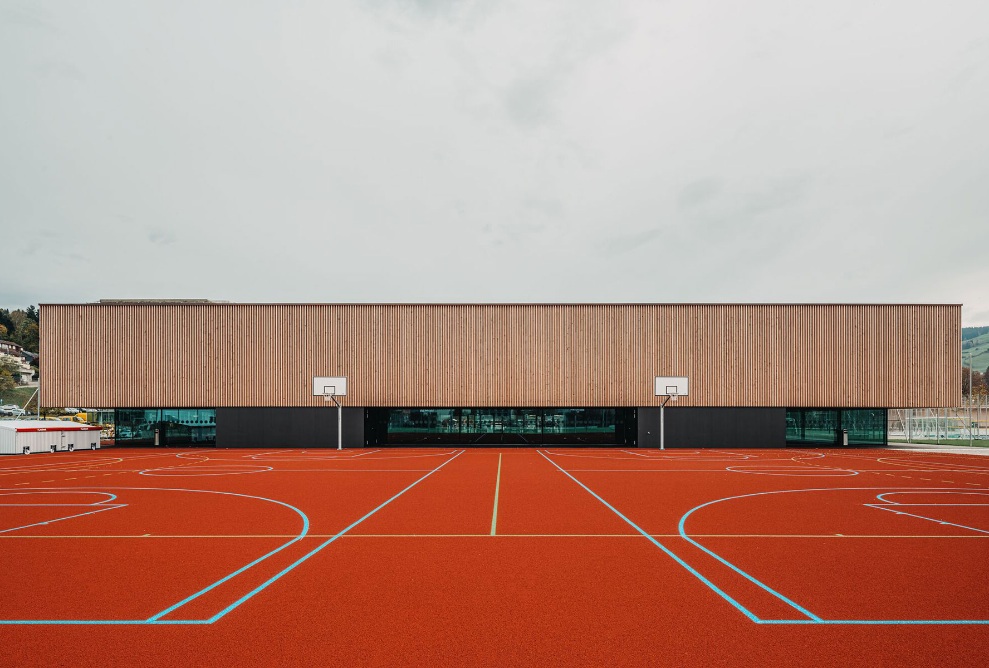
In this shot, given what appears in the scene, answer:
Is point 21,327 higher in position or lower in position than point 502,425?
higher

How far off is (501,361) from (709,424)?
502 inches

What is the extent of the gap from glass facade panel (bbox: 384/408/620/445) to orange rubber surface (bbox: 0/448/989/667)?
27.9 meters

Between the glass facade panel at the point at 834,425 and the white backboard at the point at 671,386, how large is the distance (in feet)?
27.6

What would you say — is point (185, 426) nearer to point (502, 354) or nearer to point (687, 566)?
point (502, 354)

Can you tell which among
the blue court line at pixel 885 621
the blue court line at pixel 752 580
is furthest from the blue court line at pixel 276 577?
the blue court line at pixel 752 580

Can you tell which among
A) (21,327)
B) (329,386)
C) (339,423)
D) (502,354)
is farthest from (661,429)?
(21,327)

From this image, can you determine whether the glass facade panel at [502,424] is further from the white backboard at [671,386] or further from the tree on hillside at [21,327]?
the tree on hillside at [21,327]

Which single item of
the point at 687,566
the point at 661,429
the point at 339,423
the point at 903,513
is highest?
the point at 687,566

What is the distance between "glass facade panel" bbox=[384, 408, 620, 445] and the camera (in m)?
43.8

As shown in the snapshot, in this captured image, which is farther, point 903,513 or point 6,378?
point 6,378

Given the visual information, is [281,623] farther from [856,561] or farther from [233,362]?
[233,362]

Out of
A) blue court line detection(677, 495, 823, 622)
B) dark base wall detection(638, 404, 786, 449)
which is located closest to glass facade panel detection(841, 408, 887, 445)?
dark base wall detection(638, 404, 786, 449)

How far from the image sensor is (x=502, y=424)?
45.6m

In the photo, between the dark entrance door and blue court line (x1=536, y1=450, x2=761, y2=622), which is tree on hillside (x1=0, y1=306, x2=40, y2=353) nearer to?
the dark entrance door
